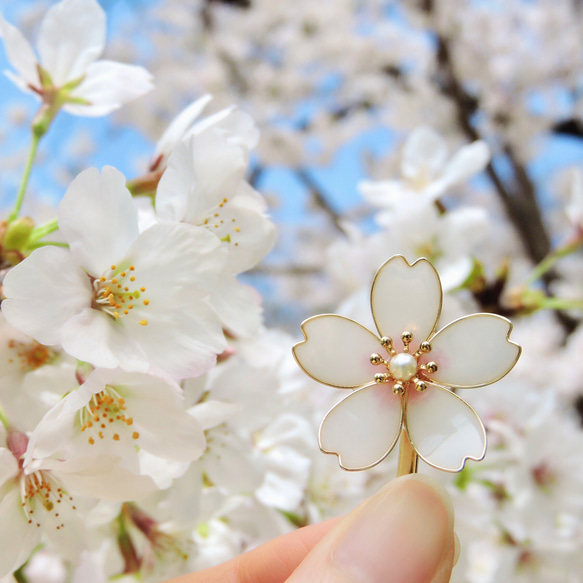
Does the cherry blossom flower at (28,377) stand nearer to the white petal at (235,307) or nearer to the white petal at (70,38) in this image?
the white petal at (235,307)

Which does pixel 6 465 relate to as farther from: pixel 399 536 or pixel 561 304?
pixel 561 304

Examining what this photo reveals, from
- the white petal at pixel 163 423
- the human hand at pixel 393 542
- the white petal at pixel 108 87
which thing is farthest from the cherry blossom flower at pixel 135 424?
the white petal at pixel 108 87

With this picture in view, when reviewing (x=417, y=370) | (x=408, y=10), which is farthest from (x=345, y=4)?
(x=417, y=370)

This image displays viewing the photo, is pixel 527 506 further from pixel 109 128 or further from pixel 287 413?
pixel 109 128

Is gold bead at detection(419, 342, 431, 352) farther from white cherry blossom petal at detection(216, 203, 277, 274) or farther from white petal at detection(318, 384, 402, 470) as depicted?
white cherry blossom petal at detection(216, 203, 277, 274)

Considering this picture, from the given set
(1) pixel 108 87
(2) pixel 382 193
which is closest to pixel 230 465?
(1) pixel 108 87

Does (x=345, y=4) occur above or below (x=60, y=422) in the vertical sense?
below

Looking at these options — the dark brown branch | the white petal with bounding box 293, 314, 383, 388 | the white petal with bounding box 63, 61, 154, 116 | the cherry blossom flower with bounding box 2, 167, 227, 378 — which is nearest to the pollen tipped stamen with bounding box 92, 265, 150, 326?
the cherry blossom flower with bounding box 2, 167, 227, 378
